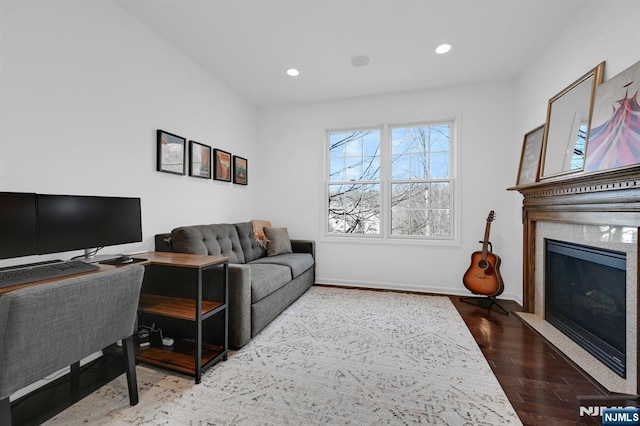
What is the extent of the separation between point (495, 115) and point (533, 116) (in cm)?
51

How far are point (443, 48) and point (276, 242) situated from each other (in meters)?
2.90

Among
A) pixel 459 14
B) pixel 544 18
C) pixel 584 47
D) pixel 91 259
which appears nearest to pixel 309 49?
pixel 459 14

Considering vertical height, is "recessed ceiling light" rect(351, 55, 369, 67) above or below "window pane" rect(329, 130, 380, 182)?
above

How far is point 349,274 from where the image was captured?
3.90 m

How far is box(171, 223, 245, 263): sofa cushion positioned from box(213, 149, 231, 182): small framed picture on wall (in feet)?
2.32

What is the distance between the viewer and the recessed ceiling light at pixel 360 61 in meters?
2.91

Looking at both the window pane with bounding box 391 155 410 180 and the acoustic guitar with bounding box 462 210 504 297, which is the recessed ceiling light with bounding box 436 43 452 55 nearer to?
the window pane with bounding box 391 155 410 180

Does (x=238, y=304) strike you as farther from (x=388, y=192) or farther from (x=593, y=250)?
(x=593, y=250)

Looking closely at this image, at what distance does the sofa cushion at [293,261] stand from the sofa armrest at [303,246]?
0.48 ft

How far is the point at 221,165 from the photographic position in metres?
3.44

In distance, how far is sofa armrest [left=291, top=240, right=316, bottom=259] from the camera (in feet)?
12.7

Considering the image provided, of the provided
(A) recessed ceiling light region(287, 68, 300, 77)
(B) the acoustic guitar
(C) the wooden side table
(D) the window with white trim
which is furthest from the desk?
(B) the acoustic guitar

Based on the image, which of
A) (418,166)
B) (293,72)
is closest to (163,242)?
(293,72)

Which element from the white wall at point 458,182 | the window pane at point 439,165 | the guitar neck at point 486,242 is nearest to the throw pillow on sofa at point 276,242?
the white wall at point 458,182
